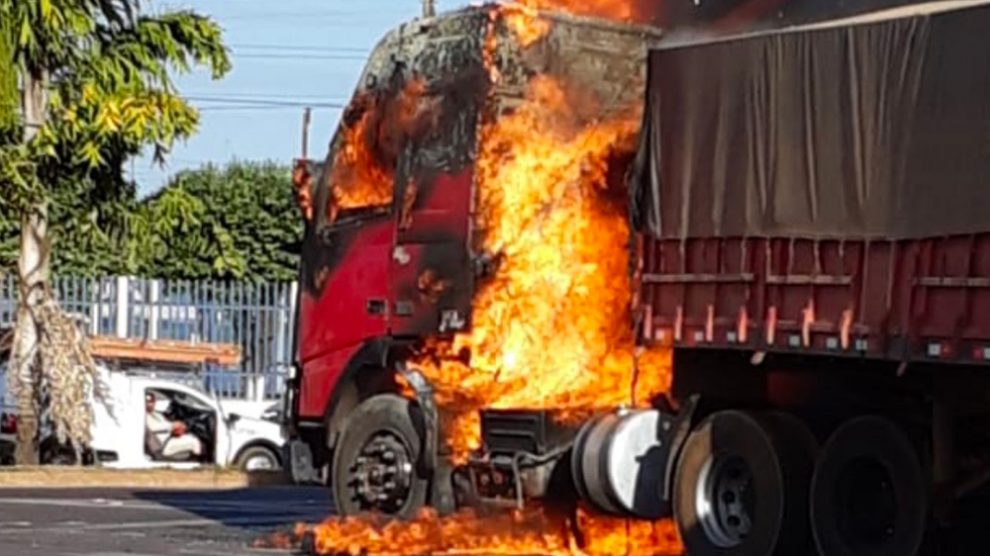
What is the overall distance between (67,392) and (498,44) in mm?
12494

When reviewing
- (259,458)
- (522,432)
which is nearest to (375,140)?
(522,432)

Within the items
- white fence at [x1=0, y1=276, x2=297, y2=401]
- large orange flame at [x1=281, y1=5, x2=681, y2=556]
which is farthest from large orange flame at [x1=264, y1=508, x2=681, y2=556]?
white fence at [x1=0, y1=276, x2=297, y2=401]

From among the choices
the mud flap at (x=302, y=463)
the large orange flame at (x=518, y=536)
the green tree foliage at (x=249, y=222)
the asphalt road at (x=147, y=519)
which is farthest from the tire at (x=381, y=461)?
the green tree foliage at (x=249, y=222)

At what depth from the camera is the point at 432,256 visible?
656 inches

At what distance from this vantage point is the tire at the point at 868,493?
1365 centimetres

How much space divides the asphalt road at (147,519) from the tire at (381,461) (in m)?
0.70

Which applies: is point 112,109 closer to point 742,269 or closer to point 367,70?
point 367,70

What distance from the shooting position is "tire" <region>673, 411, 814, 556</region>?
14.5 meters

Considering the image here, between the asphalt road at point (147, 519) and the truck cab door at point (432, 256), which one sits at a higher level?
the truck cab door at point (432, 256)

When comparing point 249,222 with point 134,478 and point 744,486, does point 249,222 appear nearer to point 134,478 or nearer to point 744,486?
point 134,478

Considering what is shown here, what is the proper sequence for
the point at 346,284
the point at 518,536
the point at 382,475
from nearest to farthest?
1. the point at 518,536
2. the point at 382,475
3. the point at 346,284

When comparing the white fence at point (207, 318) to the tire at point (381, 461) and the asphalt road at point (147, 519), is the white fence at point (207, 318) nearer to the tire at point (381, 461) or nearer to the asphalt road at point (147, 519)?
the asphalt road at point (147, 519)

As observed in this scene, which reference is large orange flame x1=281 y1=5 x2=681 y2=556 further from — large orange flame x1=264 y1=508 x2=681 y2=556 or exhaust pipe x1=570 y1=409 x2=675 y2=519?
exhaust pipe x1=570 y1=409 x2=675 y2=519

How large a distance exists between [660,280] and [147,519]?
6.29 metres
